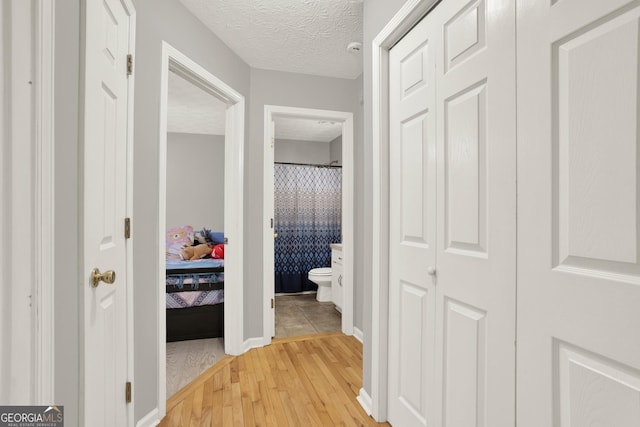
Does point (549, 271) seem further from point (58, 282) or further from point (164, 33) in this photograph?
point (164, 33)

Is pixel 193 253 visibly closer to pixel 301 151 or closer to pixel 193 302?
pixel 193 302

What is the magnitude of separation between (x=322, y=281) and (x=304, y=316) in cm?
56

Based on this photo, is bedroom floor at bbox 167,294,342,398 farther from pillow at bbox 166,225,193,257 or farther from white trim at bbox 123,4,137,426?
pillow at bbox 166,225,193,257

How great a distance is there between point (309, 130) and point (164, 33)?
312 cm

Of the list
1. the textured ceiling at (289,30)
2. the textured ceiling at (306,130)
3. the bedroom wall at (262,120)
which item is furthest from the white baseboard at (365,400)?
the textured ceiling at (306,130)

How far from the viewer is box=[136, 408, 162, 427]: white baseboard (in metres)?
1.64

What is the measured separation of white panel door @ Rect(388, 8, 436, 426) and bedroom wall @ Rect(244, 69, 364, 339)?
1.38 metres

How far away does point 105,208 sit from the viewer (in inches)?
49.4

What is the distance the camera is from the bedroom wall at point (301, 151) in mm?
5387

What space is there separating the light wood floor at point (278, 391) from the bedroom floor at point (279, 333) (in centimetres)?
13

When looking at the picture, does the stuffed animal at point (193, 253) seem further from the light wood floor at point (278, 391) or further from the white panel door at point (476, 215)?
the white panel door at point (476, 215)
